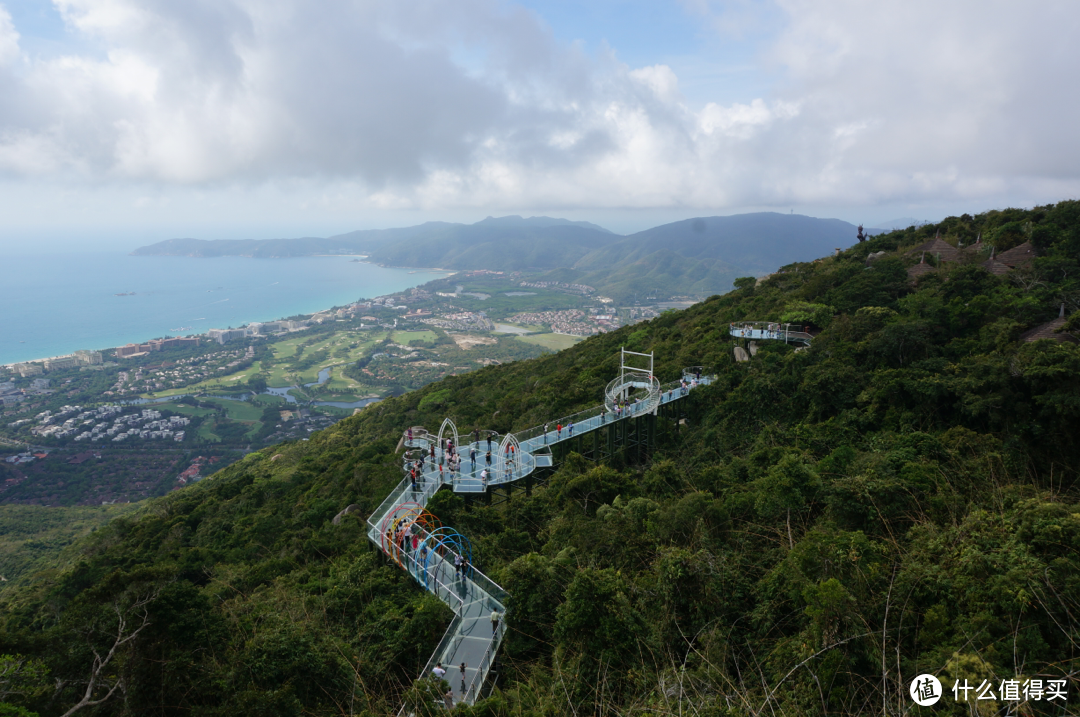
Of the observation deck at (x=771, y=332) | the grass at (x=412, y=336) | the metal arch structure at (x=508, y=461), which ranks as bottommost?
the grass at (x=412, y=336)

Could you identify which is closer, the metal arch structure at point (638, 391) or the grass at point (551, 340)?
the metal arch structure at point (638, 391)

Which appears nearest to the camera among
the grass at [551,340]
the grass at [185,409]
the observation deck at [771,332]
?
the observation deck at [771,332]

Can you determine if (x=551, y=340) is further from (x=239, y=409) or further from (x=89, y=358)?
(x=89, y=358)

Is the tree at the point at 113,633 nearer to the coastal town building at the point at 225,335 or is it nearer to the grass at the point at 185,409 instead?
the grass at the point at 185,409

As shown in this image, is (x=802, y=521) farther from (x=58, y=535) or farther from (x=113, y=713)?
(x=58, y=535)

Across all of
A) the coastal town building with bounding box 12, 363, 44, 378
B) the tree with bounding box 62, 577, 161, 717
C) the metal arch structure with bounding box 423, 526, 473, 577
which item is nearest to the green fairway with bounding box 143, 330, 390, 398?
the coastal town building with bounding box 12, 363, 44, 378

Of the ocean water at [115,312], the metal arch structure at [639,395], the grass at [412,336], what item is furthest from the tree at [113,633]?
the ocean water at [115,312]

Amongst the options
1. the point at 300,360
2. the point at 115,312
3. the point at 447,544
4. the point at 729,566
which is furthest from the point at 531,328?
the point at 115,312

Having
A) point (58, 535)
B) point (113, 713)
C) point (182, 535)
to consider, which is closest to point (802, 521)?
point (113, 713)
